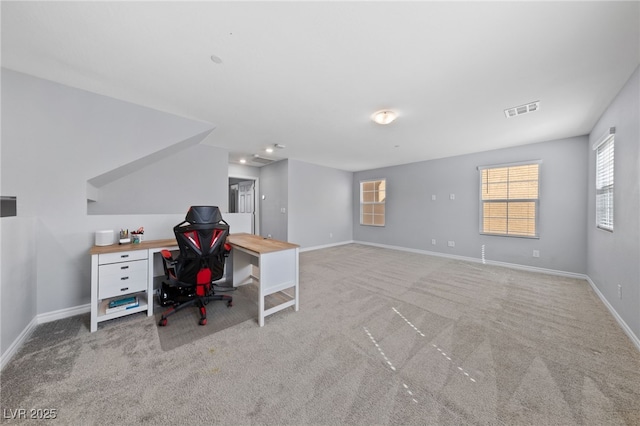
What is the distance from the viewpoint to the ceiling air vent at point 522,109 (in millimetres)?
2636

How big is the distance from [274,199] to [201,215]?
11.7 ft

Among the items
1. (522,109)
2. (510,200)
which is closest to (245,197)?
(522,109)

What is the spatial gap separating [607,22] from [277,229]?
5659 millimetres

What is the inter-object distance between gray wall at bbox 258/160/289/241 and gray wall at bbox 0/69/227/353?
318cm

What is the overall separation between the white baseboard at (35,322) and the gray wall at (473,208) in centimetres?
616

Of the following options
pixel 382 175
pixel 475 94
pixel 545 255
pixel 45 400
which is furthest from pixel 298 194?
pixel 545 255

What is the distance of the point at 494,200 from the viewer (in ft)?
15.2


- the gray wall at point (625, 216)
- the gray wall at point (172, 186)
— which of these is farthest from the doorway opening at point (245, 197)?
the gray wall at point (625, 216)

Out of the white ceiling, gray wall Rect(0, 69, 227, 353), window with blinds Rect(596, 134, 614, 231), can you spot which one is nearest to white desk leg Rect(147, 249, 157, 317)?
gray wall Rect(0, 69, 227, 353)

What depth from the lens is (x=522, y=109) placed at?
2746mm

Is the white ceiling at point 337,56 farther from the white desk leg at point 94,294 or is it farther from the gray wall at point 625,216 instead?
the white desk leg at point 94,294

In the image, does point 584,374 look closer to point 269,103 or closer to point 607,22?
point 607,22

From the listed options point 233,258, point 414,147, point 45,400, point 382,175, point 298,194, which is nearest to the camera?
point 45,400

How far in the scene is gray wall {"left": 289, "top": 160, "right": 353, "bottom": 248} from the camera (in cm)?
573
